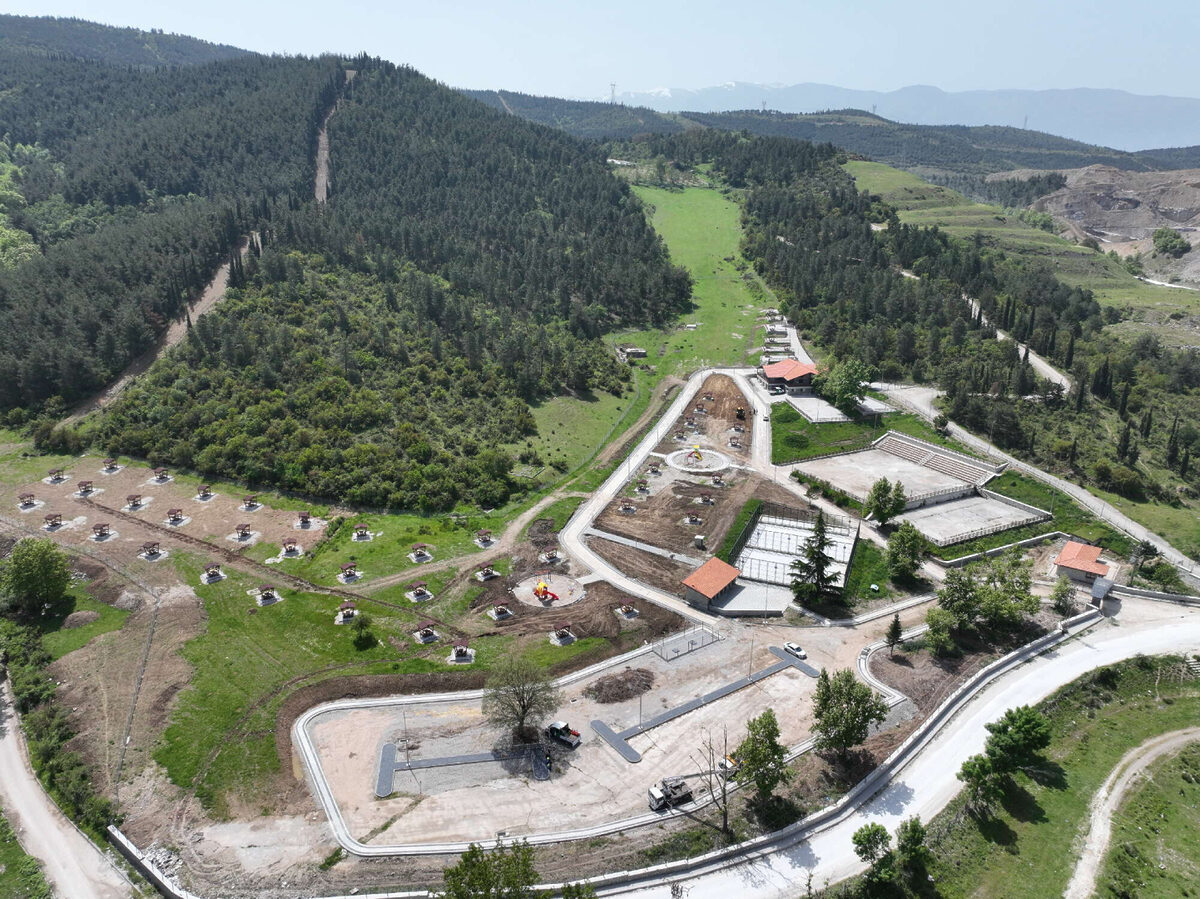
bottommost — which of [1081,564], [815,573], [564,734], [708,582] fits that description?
[564,734]

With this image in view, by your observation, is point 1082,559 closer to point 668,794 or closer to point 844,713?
point 844,713

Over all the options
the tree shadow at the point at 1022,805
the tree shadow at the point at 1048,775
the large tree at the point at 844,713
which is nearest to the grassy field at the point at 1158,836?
the tree shadow at the point at 1048,775

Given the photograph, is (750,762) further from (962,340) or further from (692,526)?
(962,340)

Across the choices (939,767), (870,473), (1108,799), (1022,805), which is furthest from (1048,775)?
(870,473)

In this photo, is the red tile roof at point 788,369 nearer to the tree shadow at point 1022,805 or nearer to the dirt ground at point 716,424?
the dirt ground at point 716,424

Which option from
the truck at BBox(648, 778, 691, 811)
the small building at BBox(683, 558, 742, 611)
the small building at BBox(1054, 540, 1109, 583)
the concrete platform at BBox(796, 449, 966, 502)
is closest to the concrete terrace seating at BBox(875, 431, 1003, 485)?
the concrete platform at BBox(796, 449, 966, 502)
